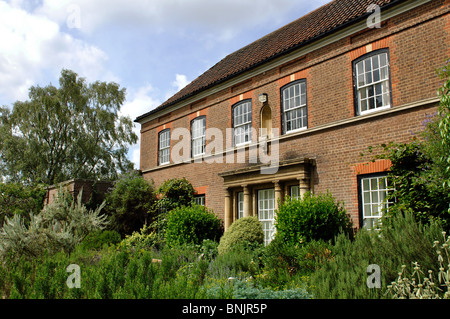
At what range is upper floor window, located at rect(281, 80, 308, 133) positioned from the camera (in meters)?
12.5

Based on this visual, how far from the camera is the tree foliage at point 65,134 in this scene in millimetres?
28688

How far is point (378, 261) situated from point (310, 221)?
153 inches

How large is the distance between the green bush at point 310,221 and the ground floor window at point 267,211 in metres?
2.73

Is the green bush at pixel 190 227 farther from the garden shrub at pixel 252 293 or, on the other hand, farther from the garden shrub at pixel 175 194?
the garden shrub at pixel 252 293

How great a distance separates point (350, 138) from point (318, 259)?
15.9ft

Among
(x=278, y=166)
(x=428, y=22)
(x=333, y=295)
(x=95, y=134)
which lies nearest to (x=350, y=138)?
(x=278, y=166)

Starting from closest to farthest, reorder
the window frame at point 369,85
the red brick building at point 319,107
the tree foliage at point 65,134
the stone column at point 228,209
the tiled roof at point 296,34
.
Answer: the red brick building at point 319,107, the window frame at point 369,85, the tiled roof at point 296,34, the stone column at point 228,209, the tree foliage at point 65,134

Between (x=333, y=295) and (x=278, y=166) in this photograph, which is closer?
(x=333, y=295)

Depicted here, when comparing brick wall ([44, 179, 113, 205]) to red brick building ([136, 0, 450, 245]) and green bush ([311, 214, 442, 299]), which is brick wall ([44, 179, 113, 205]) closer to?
red brick building ([136, 0, 450, 245])

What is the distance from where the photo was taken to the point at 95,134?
31062 mm

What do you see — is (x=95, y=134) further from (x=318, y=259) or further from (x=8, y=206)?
(x=318, y=259)

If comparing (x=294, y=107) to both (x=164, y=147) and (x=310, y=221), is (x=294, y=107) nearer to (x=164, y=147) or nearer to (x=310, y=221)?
(x=310, y=221)

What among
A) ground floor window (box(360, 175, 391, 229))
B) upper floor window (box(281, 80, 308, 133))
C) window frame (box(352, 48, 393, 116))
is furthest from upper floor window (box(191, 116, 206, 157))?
ground floor window (box(360, 175, 391, 229))

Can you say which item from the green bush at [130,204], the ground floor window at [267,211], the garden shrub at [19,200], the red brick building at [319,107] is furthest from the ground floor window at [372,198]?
the garden shrub at [19,200]
